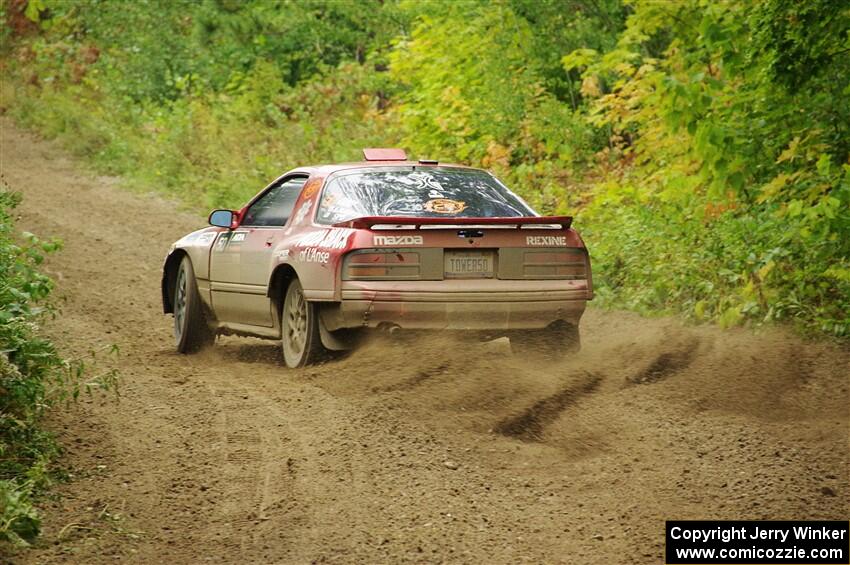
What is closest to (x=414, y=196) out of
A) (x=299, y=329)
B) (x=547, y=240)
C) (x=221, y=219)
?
(x=547, y=240)

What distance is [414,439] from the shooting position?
680 centimetres

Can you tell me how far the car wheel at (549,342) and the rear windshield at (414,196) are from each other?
0.89 metres

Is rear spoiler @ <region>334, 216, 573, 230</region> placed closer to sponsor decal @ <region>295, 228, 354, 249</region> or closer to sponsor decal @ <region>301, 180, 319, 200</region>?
sponsor decal @ <region>295, 228, 354, 249</region>

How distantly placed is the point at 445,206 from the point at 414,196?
244mm

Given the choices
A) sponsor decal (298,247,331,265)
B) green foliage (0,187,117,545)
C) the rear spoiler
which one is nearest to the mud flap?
sponsor decal (298,247,331,265)

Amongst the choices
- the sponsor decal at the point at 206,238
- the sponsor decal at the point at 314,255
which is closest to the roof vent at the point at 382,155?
the sponsor decal at the point at 314,255

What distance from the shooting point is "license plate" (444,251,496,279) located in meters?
8.41

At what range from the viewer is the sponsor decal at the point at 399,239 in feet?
27.3

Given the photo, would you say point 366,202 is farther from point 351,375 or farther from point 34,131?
point 34,131

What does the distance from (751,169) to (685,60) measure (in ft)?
6.31

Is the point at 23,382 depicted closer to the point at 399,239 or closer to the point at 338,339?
the point at 338,339

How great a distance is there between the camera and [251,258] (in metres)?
9.78

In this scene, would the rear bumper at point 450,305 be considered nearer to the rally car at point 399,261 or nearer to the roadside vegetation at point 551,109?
the rally car at point 399,261

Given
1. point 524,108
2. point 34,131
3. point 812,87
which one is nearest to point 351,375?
point 812,87
